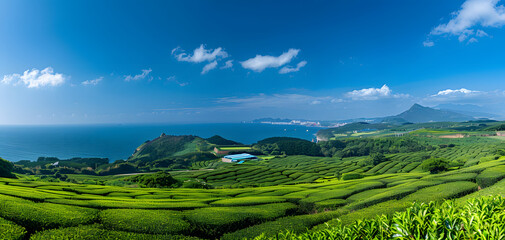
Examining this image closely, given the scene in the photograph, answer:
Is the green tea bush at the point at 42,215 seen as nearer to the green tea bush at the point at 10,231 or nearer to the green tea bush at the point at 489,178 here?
the green tea bush at the point at 10,231

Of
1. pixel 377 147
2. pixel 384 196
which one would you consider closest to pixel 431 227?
pixel 384 196

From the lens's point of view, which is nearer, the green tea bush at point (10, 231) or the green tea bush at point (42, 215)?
the green tea bush at point (10, 231)

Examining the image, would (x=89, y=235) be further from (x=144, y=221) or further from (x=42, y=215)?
(x=42, y=215)

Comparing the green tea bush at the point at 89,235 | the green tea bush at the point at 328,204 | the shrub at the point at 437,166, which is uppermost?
the green tea bush at the point at 89,235

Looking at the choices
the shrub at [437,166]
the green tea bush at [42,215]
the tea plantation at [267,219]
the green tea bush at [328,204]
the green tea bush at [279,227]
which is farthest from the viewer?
the shrub at [437,166]

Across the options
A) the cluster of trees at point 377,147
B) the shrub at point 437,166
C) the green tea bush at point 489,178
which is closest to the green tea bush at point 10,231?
the green tea bush at point 489,178

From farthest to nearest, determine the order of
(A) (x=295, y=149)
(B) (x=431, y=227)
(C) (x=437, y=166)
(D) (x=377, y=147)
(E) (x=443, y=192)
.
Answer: (A) (x=295, y=149)
(D) (x=377, y=147)
(C) (x=437, y=166)
(E) (x=443, y=192)
(B) (x=431, y=227)

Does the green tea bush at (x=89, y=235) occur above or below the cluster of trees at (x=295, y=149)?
above
